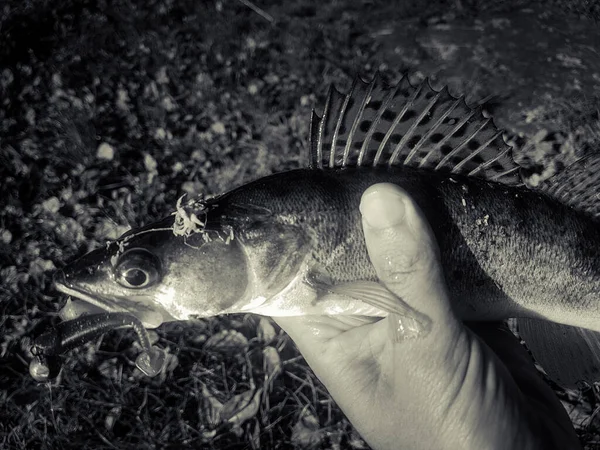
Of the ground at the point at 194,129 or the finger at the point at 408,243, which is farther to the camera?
the ground at the point at 194,129

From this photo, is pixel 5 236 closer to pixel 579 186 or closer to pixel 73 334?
pixel 73 334

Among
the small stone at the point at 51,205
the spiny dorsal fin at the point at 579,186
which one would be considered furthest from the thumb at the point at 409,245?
the small stone at the point at 51,205

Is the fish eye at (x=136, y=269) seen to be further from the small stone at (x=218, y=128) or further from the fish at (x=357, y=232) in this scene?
the small stone at (x=218, y=128)

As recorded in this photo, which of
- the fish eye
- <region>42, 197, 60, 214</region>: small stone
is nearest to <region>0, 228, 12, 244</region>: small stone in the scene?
<region>42, 197, 60, 214</region>: small stone

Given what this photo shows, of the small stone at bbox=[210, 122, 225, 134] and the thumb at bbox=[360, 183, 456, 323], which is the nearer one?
the thumb at bbox=[360, 183, 456, 323]

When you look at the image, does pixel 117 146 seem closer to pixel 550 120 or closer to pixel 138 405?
pixel 138 405

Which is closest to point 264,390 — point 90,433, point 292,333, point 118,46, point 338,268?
point 292,333

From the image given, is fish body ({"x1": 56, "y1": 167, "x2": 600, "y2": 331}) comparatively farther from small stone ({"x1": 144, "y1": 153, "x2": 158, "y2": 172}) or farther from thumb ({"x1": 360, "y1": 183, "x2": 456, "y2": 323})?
small stone ({"x1": 144, "y1": 153, "x2": 158, "y2": 172})
